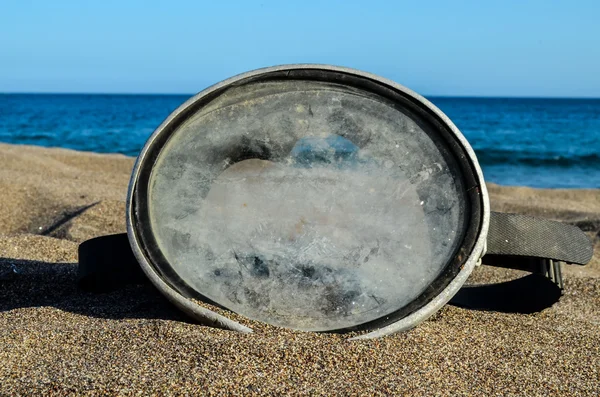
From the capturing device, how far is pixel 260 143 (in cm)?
245

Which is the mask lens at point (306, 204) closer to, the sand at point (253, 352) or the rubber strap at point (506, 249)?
the sand at point (253, 352)

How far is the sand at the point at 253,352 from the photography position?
1.84 meters

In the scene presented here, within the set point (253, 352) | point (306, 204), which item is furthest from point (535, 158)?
point (253, 352)

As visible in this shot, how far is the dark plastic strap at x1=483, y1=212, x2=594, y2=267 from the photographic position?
101 inches

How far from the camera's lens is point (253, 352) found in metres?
2.00

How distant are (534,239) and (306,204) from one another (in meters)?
Answer: 0.82

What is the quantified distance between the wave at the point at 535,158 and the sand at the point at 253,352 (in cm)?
1310

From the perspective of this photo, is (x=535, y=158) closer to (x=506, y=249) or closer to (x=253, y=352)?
(x=506, y=249)

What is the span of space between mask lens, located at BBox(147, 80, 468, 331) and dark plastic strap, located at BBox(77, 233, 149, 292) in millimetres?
263

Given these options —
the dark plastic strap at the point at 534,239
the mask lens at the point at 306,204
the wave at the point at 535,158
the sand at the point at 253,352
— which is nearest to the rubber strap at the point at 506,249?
the dark plastic strap at the point at 534,239

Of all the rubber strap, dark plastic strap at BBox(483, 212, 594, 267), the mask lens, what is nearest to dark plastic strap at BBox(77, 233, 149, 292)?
the rubber strap

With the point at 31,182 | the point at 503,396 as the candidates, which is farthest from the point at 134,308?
the point at 31,182

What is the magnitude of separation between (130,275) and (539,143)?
1931 centimetres

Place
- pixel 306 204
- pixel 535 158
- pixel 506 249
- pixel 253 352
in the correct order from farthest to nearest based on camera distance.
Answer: pixel 535 158, pixel 506 249, pixel 306 204, pixel 253 352
